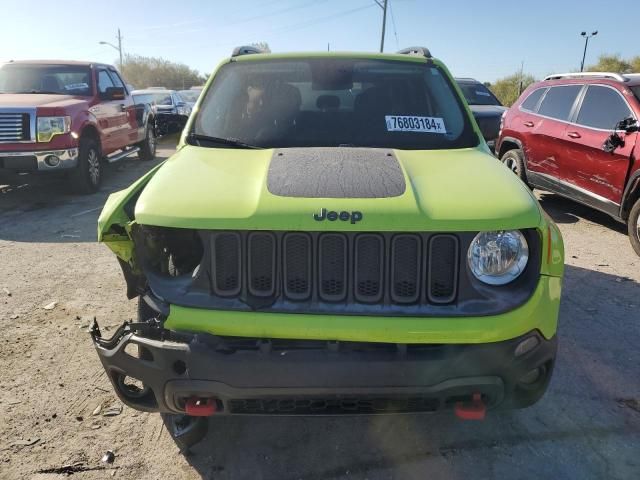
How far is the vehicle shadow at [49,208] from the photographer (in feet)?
21.1

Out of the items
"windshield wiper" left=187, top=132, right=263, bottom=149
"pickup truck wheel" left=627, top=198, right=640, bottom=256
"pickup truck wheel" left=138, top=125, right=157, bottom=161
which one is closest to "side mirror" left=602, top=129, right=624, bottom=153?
"pickup truck wheel" left=627, top=198, right=640, bottom=256

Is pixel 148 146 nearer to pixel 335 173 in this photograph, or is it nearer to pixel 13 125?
pixel 13 125

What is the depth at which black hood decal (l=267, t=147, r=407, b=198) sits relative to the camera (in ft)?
7.55

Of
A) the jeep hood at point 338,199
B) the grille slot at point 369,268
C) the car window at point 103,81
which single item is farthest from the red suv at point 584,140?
the car window at point 103,81

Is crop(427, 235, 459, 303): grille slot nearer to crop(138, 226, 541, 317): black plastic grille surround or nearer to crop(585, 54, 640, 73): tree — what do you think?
crop(138, 226, 541, 317): black plastic grille surround

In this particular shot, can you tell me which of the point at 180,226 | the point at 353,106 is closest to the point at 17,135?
the point at 353,106

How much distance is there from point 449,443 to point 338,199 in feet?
4.80

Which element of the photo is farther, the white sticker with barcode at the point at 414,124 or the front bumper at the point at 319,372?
the white sticker with barcode at the point at 414,124

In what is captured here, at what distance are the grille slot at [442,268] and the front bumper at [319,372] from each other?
0.69ft

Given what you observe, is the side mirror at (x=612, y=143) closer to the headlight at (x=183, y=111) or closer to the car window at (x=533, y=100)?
the car window at (x=533, y=100)

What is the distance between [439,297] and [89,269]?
4034 millimetres

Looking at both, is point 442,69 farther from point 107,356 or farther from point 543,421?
point 107,356

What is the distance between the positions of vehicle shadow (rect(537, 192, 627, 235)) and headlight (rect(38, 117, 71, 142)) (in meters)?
6.85

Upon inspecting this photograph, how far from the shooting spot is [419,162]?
277cm
